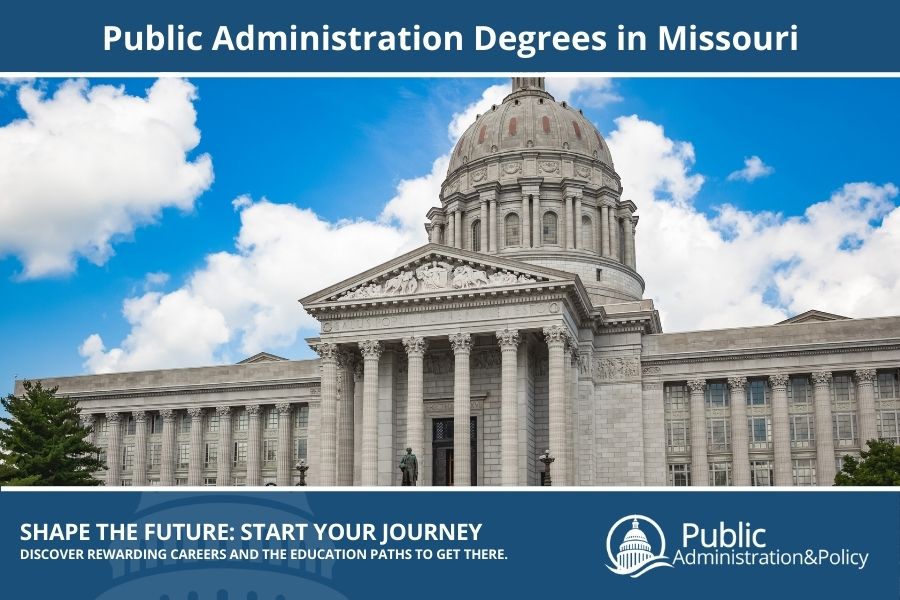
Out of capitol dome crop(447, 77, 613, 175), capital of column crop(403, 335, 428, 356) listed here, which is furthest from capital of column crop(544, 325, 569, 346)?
capitol dome crop(447, 77, 613, 175)

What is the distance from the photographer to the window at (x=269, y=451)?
2621 inches

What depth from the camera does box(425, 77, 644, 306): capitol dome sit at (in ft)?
229

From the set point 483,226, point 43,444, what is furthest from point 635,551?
point 483,226

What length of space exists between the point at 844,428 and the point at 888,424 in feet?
7.39

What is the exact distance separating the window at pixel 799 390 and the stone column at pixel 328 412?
2564cm

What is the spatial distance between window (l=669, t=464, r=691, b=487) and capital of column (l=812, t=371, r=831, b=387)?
849 centimetres

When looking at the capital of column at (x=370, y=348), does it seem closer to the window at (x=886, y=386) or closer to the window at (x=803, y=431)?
the window at (x=803, y=431)

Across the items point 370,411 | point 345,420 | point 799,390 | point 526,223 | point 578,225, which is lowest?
point 345,420

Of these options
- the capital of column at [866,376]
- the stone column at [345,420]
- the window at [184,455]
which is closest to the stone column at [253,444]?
the window at [184,455]

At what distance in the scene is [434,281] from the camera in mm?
54219

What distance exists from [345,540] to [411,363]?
3017cm

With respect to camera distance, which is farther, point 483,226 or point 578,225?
point 483,226

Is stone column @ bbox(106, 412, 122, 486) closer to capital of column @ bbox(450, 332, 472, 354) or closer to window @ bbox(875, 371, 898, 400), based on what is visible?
capital of column @ bbox(450, 332, 472, 354)

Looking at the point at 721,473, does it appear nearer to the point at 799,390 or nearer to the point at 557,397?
the point at 799,390
